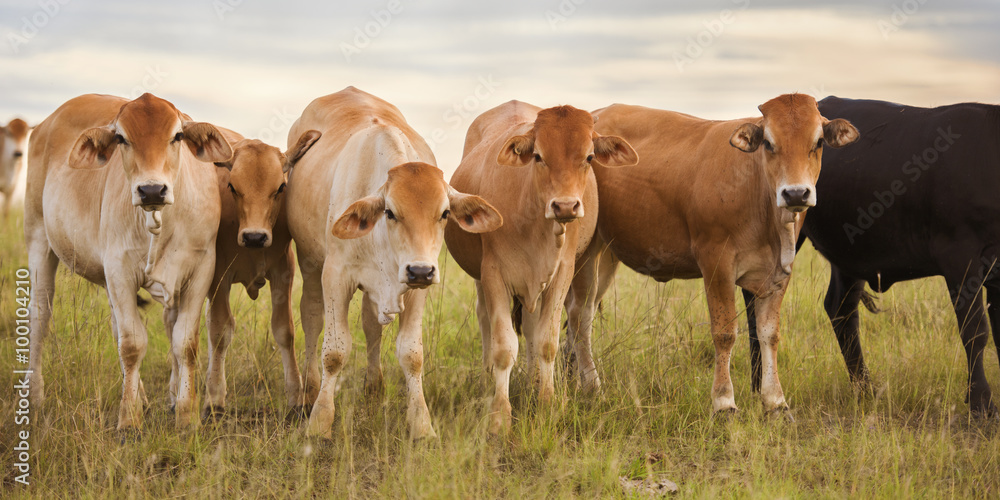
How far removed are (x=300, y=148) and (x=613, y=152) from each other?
2543 mm

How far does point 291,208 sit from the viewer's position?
6672 mm

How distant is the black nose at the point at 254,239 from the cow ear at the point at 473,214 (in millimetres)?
1656

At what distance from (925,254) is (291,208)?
4.93m

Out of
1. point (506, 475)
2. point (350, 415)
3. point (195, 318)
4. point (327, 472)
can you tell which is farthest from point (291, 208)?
point (506, 475)

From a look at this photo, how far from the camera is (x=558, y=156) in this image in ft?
18.3

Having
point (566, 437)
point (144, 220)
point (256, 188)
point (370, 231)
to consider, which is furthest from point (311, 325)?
point (566, 437)

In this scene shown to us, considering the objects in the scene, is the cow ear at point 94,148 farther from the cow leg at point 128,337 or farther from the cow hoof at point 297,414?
the cow hoof at point 297,414

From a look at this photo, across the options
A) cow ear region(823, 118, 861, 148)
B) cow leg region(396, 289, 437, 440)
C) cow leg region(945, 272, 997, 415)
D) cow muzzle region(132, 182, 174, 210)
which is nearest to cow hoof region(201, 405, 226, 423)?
cow leg region(396, 289, 437, 440)

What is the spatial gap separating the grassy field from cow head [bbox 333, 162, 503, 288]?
1.12m

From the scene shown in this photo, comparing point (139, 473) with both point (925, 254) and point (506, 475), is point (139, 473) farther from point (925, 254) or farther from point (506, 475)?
point (925, 254)

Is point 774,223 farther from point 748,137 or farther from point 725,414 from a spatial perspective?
point 725,414

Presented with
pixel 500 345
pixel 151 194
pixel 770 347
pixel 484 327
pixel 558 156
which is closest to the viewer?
pixel 151 194

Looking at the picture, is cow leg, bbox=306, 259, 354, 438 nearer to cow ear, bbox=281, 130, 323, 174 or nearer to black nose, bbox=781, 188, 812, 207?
cow ear, bbox=281, 130, 323, 174

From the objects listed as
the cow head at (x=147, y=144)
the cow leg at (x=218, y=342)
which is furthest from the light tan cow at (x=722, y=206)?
the cow head at (x=147, y=144)
